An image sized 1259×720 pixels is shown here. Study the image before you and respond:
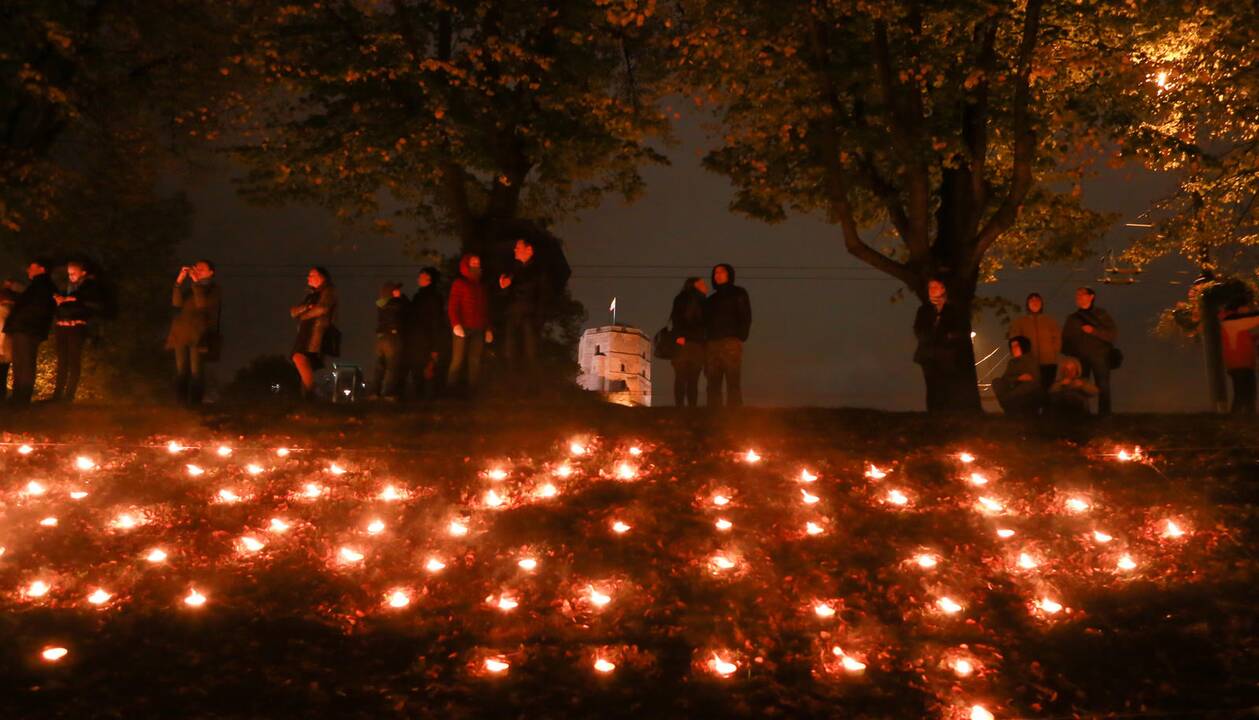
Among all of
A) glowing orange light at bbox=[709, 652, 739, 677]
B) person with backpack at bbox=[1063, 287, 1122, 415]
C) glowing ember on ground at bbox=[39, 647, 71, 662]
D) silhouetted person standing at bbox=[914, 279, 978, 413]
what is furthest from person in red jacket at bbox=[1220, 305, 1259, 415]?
glowing ember on ground at bbox=[39, 647, 71, 662]

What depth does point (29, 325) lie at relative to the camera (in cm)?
1206

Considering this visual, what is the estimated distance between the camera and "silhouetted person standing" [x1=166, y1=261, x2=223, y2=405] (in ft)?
39.0

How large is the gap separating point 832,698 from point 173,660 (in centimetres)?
387

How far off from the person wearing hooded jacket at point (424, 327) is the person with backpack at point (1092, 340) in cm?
805

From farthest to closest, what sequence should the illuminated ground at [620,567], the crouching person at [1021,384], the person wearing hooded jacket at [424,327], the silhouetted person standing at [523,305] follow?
the person wearing hooded jacket at [424,327] → the silhouetted person standing at [523,305] → the crouching person at [1021,384] → the illuminated ground at [620,567]

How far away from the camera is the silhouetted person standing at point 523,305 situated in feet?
40.7

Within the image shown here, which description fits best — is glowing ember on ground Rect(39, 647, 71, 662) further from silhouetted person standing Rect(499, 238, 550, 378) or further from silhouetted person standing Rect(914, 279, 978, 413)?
silhouetted person standing Rect(914, 279, 978, 413)

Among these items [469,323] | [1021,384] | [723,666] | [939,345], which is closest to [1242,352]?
[1021,384]

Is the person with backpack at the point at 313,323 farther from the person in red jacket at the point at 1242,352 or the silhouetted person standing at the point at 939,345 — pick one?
the person in red jacket at the point at 1242,352

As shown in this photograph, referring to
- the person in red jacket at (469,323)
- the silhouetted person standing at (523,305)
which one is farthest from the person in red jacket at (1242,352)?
the person in red jacket at (469,323)

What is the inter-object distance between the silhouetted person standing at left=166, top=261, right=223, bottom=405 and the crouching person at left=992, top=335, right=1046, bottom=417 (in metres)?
9.40

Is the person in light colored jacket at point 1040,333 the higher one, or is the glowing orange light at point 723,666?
the person in light colored jacket at point 1040,333

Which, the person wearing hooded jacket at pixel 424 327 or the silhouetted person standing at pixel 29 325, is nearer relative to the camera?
the silhouetted person standing at pixel 29 325

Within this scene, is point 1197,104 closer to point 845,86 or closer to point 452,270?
point 845,86
